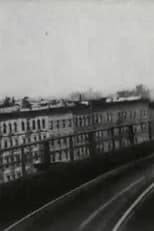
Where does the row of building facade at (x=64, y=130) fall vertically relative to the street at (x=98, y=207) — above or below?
above

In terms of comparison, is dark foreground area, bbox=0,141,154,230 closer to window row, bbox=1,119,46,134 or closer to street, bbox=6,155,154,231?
street, bbox=6,155,154,231

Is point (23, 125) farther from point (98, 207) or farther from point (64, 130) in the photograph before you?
point (98, 207)

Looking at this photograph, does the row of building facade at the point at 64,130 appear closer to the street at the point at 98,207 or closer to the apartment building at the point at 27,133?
the apartment building at the point at 27,133

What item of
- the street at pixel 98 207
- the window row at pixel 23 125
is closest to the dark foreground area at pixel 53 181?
the street at pixel 98 207

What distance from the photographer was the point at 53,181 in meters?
7.05

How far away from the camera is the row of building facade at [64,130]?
20.1 feet

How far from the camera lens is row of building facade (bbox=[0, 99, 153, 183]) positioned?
241 inches

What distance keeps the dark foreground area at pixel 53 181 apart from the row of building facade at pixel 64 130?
14 centimetres

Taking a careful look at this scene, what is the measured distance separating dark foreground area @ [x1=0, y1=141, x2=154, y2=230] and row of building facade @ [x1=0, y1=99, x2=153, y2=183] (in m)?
0.14

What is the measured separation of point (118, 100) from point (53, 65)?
0.97m

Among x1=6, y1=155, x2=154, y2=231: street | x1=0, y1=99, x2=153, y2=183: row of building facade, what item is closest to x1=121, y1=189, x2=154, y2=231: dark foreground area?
x1=6, y1=155, x2=154, y2=231: street

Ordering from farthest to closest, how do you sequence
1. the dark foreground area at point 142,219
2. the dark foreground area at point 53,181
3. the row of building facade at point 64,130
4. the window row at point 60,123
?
the window row at point 60,123, the row of building facade at point 64,130, the dark foreground area at point 53,181, the dark foreground area at point 142,219

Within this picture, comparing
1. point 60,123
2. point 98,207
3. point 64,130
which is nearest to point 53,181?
point 64,130

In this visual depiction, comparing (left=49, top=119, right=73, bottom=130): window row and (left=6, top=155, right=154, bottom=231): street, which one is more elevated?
(left=49, top=119, right=73, bottom=130): window row
